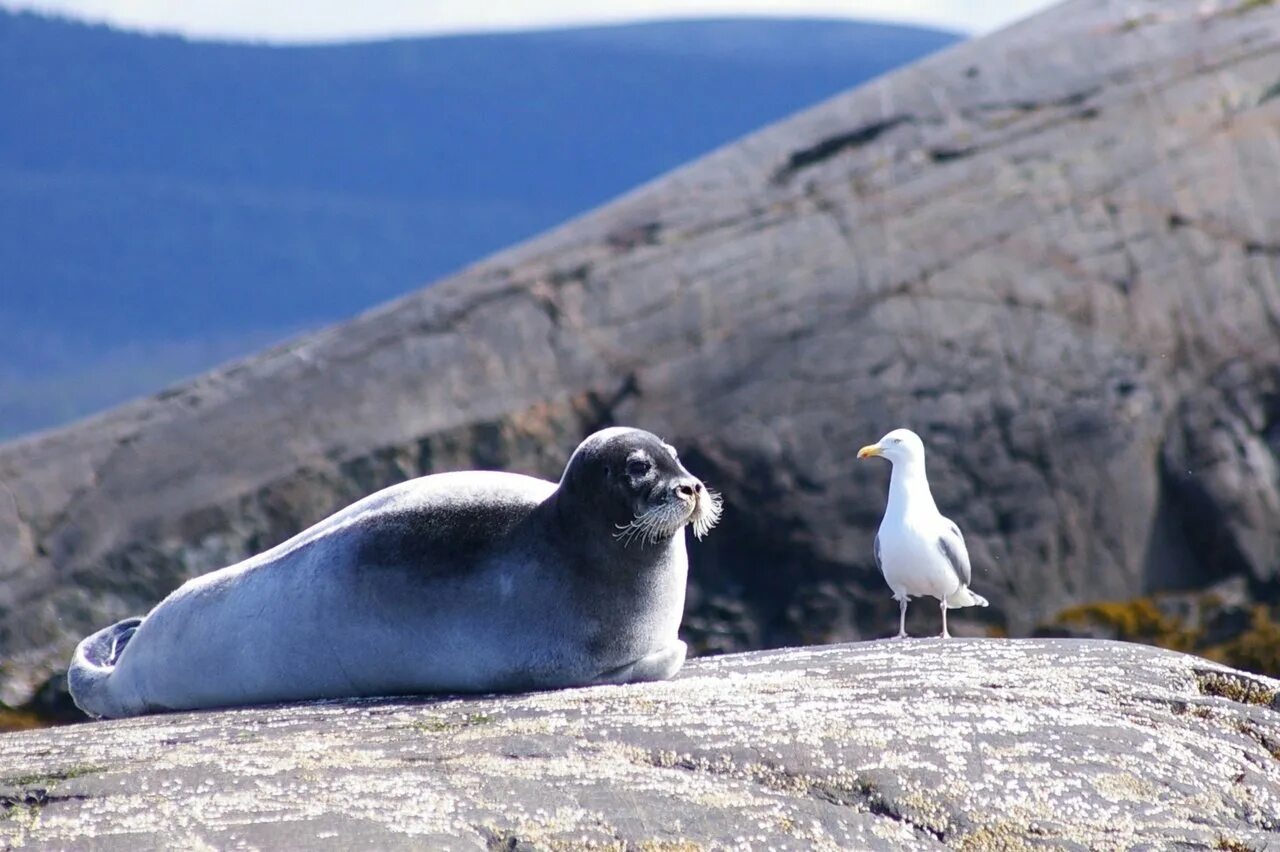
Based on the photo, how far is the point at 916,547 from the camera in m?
6.50

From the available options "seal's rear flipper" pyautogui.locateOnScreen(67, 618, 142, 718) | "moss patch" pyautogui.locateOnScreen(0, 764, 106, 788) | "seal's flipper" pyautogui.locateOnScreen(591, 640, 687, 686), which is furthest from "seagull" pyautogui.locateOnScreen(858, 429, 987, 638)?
"moss patch" pyautogui.locateOnScreen(0, 764, 106, 788)

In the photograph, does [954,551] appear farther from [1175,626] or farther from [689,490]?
[1175,626]

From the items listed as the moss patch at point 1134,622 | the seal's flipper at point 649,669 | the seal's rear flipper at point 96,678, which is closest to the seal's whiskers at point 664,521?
the seal's flipper at point 649,669

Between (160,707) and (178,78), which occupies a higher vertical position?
(178,78)

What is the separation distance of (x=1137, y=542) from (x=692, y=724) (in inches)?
323

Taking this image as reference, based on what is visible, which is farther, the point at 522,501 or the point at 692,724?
the point at 522,501

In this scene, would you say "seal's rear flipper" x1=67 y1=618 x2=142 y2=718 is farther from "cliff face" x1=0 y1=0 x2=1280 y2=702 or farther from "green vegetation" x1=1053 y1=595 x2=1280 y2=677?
Result: "green vegetation" x1=1053 y1=595 x2=1280 y2=677

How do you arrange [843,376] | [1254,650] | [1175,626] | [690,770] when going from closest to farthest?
[690,770] < [1254,650] < [1175,626] < [843,376]

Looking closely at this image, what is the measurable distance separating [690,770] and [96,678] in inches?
98.3

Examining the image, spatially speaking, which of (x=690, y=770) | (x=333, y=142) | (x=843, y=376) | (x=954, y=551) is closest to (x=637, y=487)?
(x=690, y=770)

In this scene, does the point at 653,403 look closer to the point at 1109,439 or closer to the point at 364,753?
the point at 1109,439

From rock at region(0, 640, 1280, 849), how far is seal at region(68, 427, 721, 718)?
0.19m

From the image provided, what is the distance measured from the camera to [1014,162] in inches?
496

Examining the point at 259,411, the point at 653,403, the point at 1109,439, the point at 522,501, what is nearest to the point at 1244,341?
the point at 1109,439
